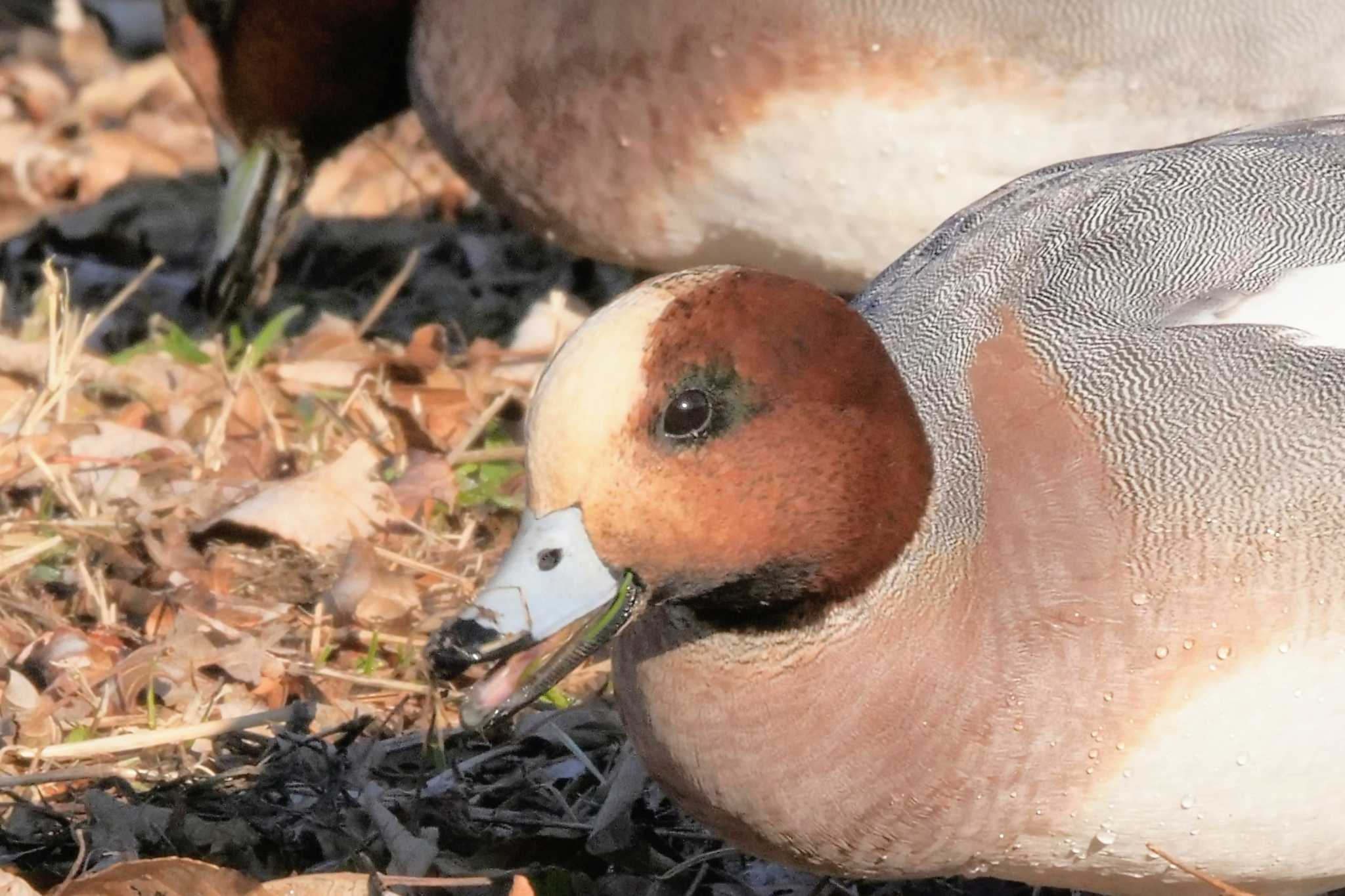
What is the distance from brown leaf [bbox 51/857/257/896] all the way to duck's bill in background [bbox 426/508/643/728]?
14.1 inches

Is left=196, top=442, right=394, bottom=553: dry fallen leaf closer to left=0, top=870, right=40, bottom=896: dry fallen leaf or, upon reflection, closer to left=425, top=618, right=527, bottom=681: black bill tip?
left=0, top=870, right=40, bottom=896: dry fallen leaf

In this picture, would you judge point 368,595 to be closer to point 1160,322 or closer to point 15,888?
point 15,888

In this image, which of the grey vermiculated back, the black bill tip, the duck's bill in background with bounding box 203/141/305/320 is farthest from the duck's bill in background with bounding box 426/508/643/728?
the duck's bill in background with bounding box 203/141/305/320

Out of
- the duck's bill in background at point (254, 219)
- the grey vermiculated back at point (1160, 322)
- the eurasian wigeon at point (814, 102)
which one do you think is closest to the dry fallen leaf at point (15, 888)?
the grey vermiculated back at point (1160, 322)

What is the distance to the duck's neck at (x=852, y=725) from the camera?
1805 mm

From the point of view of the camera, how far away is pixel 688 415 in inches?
65.8

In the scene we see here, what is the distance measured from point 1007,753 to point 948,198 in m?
1.54

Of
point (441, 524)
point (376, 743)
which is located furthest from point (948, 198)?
point (376, 743)

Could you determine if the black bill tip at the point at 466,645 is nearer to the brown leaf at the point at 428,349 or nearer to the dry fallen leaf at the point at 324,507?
the dry fallen leaf at the point at 324,507

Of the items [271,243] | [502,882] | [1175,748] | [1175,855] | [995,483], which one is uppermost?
[995,483]

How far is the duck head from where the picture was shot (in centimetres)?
165

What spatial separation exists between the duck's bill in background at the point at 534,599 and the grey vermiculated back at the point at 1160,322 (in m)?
0.34

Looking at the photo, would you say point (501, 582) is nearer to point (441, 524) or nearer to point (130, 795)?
point (130, 795)

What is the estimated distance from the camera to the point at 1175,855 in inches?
73.5
